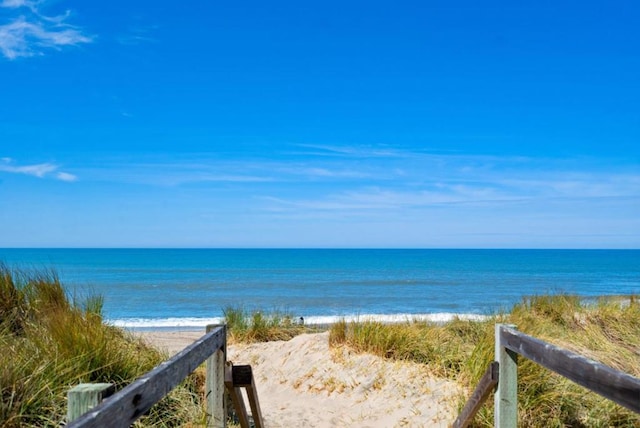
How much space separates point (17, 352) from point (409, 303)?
26915 millimetres

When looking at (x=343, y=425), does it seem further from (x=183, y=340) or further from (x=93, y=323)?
(x=183, y=340)

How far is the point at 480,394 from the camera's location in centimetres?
488

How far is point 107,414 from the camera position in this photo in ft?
6.88

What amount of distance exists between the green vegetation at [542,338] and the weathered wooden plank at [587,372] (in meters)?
1.77

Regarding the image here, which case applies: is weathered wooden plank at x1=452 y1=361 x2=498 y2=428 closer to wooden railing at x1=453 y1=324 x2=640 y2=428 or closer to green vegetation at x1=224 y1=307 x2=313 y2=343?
wooden railing at x1=453 y1=324 x2=640 y2=428

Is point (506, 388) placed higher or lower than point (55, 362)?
lower

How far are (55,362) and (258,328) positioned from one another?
6869 millimetres

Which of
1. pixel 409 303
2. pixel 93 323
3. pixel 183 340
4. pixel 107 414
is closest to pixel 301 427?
pixel 93 323

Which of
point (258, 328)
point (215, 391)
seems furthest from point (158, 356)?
point (258, 328)

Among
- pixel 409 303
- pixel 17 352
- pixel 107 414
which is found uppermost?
pixel 107 414

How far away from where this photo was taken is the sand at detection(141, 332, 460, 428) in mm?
6617

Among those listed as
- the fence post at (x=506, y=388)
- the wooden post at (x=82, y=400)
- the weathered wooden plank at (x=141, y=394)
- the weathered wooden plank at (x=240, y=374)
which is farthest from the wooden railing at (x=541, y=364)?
the wooden post at (x=82, y=400)

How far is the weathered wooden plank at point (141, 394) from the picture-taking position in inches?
80.4

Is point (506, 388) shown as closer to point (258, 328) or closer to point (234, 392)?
point (234, 392)
